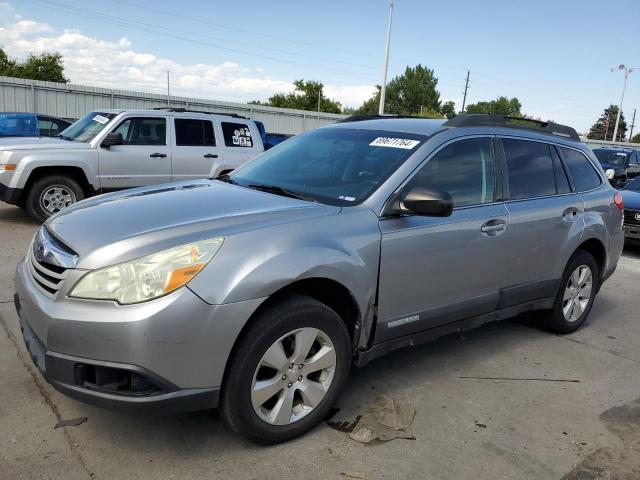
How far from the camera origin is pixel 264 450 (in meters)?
2.83

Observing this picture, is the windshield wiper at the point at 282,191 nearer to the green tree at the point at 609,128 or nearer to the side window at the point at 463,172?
the side window at the point at 463,172

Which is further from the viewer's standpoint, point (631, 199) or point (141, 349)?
point (631, 199)

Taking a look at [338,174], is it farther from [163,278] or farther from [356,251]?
[163,278]

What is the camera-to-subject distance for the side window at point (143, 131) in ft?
28.6

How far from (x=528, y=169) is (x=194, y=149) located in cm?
643

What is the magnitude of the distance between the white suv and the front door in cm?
622

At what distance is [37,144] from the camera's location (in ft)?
26.2

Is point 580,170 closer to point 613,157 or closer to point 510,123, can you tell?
point 510,123

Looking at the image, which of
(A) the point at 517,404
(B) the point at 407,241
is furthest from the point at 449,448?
(B) the point at 407,241

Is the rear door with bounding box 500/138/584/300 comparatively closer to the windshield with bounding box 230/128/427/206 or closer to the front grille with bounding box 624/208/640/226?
the windshield with bounding box 230/128/427/206

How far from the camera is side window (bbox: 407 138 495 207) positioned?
11.6 feet

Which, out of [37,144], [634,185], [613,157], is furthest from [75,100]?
[634,185]

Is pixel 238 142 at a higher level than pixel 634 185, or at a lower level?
higher

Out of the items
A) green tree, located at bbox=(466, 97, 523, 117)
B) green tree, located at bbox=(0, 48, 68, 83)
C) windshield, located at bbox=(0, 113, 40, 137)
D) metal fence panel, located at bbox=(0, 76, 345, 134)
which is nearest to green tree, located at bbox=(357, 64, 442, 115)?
green tree, located at bbox=(466, 97, 523, 117)
